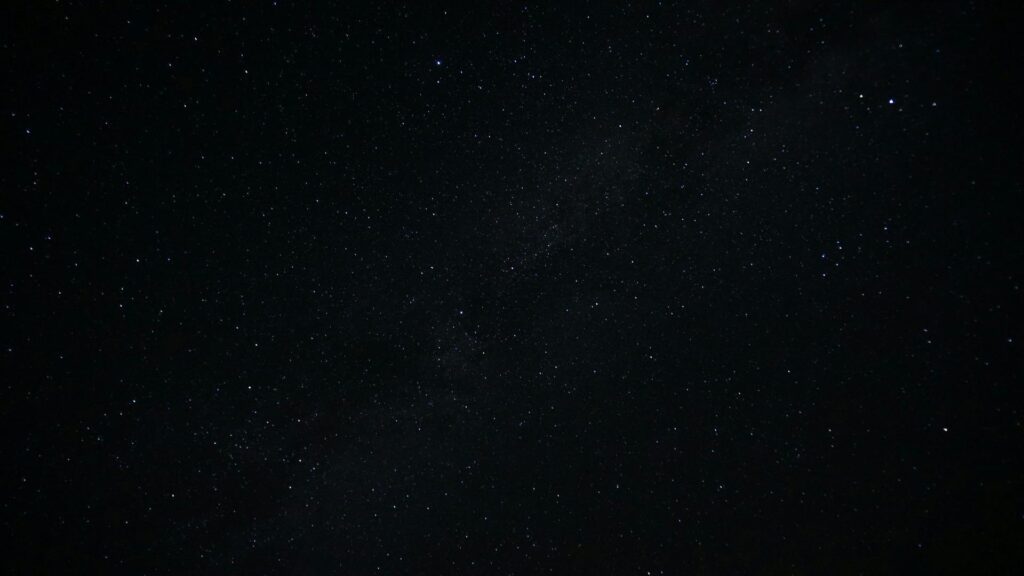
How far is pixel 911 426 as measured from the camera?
278cm

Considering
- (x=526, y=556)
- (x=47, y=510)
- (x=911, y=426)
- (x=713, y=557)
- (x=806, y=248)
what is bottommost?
(x=713, y=557)

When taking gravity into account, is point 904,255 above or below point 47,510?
below

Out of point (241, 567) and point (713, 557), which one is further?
point (713, 557)

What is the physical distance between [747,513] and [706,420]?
761 millimetres

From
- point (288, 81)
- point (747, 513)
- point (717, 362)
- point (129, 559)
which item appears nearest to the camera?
point (288, 81)

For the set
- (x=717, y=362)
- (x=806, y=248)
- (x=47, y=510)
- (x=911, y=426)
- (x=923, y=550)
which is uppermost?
(x=47, y=510)

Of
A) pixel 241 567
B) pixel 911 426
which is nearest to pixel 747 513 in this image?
pixel 911 426

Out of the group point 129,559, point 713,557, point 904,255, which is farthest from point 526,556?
point 904,255

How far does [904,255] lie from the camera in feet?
8.08

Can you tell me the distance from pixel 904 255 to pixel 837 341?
1.79 ft

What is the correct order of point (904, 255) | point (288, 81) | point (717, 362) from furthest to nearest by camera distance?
point (717, 362) → point (904, 255) → point (288, 81)

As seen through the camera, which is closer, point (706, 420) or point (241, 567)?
point (241, 567)

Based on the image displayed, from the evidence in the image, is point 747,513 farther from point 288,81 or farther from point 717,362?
point 288,81

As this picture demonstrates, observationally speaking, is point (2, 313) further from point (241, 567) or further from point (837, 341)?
point (837, 341)
